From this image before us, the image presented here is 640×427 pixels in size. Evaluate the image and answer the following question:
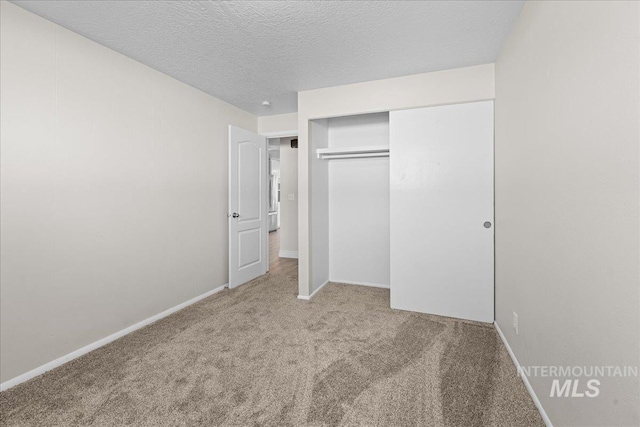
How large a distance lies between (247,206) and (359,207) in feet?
5.16

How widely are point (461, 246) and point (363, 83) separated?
197cm

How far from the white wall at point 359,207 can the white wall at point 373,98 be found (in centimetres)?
64

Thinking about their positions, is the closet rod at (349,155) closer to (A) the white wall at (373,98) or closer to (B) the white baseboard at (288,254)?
(A) the white wall at (373,98)

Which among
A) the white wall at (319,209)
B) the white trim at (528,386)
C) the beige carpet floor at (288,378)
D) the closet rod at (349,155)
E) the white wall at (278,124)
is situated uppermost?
the white wall at (278,124)

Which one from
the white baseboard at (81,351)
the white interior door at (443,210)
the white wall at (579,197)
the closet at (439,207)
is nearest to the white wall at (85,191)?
the white baseboard at (81,351)

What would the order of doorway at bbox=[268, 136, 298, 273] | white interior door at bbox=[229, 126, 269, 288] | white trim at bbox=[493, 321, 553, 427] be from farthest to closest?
doorway at bbox=[268, 136, 298, 273] → white interior door at bbox=[229, 126, 269, 288] → white trim at bbox=[493, 321, 553, 427]

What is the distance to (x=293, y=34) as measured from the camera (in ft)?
6.84

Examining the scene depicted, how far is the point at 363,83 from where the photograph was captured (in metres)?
2.95

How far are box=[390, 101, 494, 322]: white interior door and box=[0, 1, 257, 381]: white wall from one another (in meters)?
2.34

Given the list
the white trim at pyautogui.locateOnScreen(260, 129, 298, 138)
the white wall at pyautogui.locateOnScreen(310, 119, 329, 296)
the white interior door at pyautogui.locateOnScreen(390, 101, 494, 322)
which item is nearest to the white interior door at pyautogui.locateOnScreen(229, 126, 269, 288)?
the white trim at pyautogui.locateOnScreen(260, 129, 298, 138)

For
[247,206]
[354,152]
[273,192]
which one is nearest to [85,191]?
[247,206]

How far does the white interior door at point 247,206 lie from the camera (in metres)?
3.57

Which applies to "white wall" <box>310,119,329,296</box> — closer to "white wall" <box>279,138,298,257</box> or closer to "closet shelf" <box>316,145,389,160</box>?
"closet shelf" <box>316,145,389,160</box>

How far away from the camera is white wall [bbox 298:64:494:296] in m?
2.59
